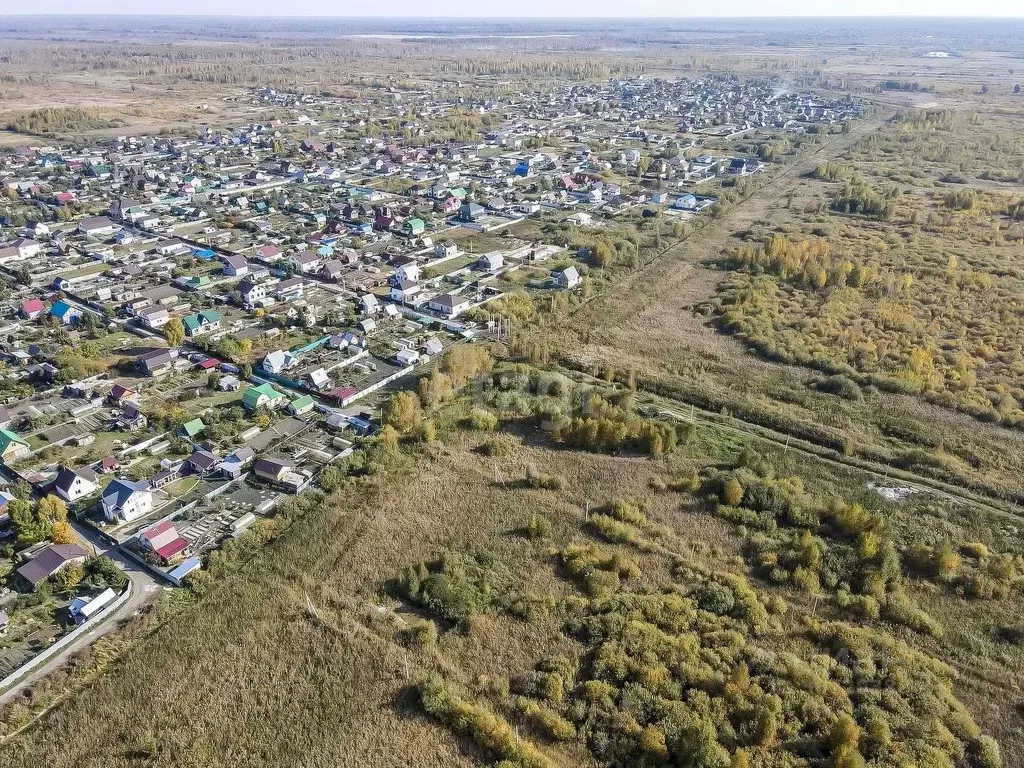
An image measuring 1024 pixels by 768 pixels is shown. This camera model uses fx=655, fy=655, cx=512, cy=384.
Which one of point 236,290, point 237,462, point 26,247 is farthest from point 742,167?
point 26,247

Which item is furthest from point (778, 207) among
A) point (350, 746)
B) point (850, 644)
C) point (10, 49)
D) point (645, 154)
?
point (10, 49)

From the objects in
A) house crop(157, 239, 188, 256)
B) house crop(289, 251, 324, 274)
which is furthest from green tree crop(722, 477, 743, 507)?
house crop(157, 239, 188, 256)

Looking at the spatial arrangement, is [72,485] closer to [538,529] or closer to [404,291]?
[538,529]

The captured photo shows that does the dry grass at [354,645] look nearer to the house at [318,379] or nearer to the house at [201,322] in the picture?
the house at [318,379]

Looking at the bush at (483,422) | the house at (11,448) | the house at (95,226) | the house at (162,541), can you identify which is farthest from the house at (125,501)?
the house at (95,226)

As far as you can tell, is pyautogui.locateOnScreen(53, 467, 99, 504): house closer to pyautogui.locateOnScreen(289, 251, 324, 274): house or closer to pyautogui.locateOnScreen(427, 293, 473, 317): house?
pyautogui.locateOnScreen(427, 293, 473, 317): house

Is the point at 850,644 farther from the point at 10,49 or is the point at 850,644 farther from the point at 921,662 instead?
the point at 10,49
